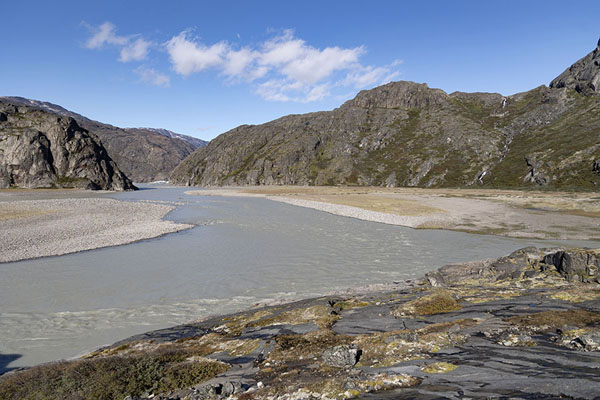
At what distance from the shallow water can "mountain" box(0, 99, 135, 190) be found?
175 meters

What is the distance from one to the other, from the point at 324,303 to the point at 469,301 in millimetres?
6743

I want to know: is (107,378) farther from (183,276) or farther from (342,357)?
(183,276)

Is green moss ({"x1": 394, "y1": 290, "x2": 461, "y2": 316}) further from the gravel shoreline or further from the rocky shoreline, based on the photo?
the gravel shoreline

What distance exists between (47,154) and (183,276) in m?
204

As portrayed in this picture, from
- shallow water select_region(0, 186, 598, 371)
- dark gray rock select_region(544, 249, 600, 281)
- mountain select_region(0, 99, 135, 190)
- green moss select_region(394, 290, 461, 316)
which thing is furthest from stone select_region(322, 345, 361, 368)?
mountain select_region(0, 99, 135, 190)

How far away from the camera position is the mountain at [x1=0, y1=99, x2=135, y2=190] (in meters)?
165

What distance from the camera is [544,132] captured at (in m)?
183

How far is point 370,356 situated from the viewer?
9.18 metres

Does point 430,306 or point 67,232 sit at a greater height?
point 430,306

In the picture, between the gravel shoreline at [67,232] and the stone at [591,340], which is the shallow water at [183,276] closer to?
the gravel shoreline at [67,232]

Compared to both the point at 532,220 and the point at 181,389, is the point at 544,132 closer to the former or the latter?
the point at 532,220

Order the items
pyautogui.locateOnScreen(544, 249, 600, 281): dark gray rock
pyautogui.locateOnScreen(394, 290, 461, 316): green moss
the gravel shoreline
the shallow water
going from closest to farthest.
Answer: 1. pyautogui.locateOnScreen(394, 290, 461, 316): green moss
2. the shallow water
3. pyautogui.locateOnScreen(544, 249, 600, 281): dark gray rock
4. the gravel shoreline

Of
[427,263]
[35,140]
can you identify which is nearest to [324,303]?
[427,263]

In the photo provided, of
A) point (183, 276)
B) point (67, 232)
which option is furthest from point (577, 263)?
point (67, 232)
